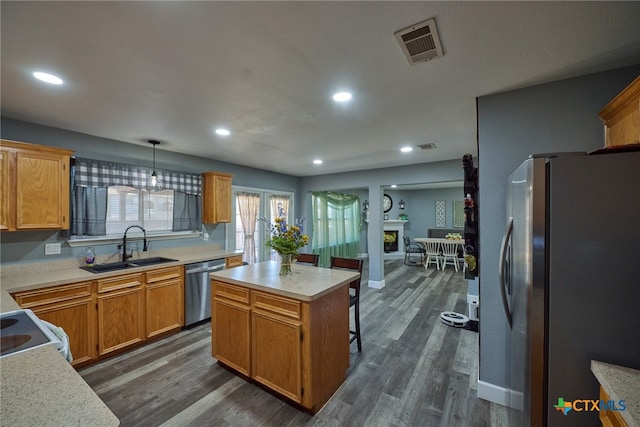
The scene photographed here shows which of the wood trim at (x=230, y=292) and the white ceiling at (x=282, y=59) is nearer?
the white ceiling at (x=282, y=59)

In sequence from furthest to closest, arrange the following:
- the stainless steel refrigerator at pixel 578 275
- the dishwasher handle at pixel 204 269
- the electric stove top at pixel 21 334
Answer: the dishwasher handle at pixel 204 269 → the electric stove top at pixel 21 334 → the stainless steel refrigerator at pixel 578 275

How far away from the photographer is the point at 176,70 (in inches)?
66.0

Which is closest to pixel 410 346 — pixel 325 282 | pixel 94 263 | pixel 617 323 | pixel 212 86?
pixel 325 282

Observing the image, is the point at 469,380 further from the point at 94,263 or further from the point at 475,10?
the point at 94,263

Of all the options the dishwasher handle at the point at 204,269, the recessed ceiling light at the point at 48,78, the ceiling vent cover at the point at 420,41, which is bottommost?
the dishwasher handle at the point at 204,269

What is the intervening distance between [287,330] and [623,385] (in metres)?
1.70

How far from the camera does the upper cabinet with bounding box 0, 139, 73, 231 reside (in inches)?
89.0

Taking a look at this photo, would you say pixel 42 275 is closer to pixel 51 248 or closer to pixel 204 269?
pixel 51 248

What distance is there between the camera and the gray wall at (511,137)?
177 cm

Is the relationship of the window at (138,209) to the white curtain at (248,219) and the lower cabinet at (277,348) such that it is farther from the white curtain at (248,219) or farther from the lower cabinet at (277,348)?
the lower cabinet at (277,348)

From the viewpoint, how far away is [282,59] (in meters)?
1.56

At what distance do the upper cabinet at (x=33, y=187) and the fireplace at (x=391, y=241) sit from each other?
7753mm

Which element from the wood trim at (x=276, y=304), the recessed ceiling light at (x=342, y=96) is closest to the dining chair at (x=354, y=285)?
the wood trim at (x=276, y=304)

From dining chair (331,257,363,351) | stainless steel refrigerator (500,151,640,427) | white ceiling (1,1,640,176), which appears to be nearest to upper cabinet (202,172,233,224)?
white ceiling (1,1,640,176)
